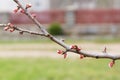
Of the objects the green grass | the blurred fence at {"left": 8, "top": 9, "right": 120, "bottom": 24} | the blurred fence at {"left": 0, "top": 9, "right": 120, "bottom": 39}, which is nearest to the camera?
the green grass

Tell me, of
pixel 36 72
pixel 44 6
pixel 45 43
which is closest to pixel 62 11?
pixel 45 43

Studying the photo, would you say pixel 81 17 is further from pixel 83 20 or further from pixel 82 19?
pixel 83 20

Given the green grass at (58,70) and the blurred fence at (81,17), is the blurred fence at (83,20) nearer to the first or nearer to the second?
the blurred fence at (81,17)

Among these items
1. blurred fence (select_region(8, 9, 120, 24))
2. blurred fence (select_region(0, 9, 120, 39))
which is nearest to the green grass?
blurred fence (select_region(0, 9, 120, 39))

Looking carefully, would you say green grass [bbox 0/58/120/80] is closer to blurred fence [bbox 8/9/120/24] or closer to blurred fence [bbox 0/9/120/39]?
blurred fence [bbox 0/9/120/39]

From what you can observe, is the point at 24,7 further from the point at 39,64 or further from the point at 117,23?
the point at 117,23

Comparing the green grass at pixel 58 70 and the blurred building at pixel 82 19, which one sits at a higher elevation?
the blurred building at pixel 82 19

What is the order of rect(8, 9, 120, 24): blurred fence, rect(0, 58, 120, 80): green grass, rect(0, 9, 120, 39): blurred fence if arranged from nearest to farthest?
rect(0, 58, 120, 80): green grass < rect(0, 9, 120, 39): blurred fence < rect(8, 9, 120, 24): blurred fence

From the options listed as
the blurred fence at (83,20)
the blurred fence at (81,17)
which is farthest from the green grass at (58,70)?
the blurred fence at (81,17)

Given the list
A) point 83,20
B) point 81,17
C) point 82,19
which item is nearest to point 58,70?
point 83,20

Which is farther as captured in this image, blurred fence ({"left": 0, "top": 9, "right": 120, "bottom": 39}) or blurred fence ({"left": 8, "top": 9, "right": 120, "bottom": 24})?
blurred fence ({"left": 8, "top": 9, "right": 120, "bottom": 24})
